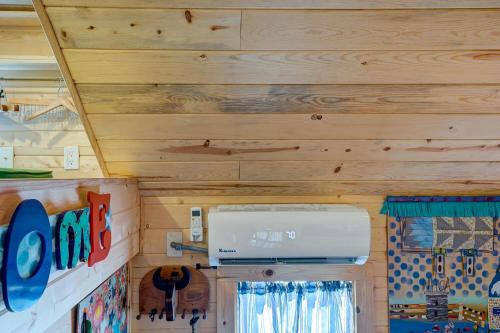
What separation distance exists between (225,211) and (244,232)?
A: 5.7 inches

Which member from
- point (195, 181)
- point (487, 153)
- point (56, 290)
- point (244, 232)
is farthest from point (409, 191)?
point (56, 290)

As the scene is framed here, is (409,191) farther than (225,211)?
Yes

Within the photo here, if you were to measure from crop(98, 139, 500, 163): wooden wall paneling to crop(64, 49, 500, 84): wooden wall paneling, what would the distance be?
354 millimetres

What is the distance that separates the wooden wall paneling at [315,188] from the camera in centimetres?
197

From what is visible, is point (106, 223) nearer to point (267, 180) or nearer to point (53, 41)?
point (53, 41)

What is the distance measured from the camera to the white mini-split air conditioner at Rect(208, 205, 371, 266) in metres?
1.76

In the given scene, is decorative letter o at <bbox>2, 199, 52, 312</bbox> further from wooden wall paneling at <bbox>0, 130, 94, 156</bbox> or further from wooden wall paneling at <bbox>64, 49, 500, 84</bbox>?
wooden wall paneling at <bbox>0, 130, 94, 156</bbox>

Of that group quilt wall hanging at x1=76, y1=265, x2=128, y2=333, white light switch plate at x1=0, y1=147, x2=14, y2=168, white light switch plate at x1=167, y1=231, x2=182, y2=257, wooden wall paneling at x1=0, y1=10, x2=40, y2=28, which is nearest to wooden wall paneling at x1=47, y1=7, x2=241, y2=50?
wooden wall paneling at x1=0, y1=10, x2=40, y2=28

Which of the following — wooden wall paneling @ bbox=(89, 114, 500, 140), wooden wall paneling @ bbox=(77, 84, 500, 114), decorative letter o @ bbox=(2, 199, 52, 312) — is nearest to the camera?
decorative letter o @ bbox=(2, 199, 52, 312)

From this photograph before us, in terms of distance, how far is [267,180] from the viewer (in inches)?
76.0

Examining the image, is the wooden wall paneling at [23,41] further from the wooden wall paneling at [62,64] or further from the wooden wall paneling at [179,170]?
the wooden wall paneling at [179,170]

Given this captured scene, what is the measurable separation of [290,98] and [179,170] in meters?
0.71

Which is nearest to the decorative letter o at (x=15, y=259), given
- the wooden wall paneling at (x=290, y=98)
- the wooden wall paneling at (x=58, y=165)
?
the wooden wall paneling at (x=290, y=98)

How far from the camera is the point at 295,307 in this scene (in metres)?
2.22
